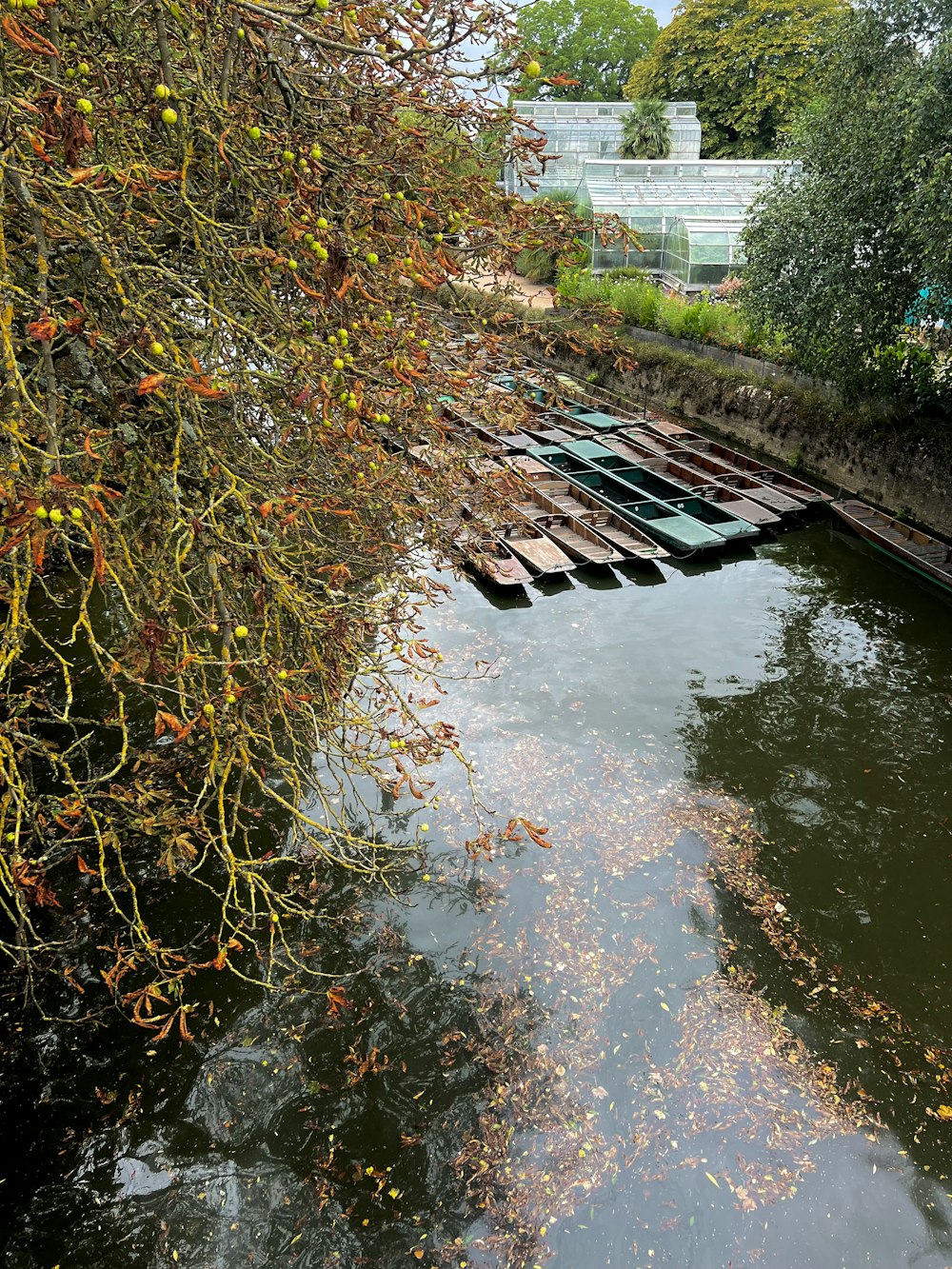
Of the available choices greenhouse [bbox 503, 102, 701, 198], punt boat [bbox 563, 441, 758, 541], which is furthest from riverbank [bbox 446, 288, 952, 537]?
greenhouse [bbox 503, 102, 701, 198]

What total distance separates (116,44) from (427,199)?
165 cm

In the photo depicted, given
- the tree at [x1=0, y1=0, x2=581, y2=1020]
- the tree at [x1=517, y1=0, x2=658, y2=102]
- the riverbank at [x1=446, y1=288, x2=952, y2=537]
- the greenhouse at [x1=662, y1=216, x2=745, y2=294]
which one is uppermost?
the tree at [x1=517, y1=0, x2=658, y2=102]

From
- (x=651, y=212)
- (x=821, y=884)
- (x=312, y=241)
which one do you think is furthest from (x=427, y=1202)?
(x=651, y=212)

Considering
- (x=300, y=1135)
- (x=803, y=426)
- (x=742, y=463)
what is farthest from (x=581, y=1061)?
(x=803, y=426)

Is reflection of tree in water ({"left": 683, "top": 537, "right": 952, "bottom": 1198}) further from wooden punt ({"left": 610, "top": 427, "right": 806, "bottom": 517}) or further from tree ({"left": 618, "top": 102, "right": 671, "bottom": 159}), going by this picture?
tree ({"left": 618, "top": 102, "right": 671, "bottom": 159})

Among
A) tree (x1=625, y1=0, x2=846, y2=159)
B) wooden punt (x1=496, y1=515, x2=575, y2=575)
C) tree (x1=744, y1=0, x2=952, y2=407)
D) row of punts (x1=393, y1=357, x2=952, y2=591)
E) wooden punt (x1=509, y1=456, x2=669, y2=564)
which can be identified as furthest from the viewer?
tree (x1=625, y1=0, x2=846, y2=159)

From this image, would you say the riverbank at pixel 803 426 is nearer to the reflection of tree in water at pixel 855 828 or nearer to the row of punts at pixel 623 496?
the row of punts at pixel 623 496

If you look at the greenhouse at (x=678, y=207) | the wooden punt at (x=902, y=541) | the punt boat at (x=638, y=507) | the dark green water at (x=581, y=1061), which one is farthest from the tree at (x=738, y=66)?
the dark green water at (x=581, y=1061)

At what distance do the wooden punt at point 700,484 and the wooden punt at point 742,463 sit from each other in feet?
2.56

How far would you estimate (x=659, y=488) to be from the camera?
15.4 metres

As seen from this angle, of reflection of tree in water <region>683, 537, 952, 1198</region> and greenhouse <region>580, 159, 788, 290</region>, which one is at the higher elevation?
greenhouse <region>580, 159, 788, 290</region>

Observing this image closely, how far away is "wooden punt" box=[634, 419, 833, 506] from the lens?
49.2 ft

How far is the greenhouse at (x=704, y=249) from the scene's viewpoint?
2306cm

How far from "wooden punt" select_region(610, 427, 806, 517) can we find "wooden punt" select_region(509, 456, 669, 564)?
2.16 m
